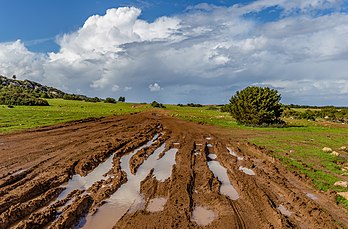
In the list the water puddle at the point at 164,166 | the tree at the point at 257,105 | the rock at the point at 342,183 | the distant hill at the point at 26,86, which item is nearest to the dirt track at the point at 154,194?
the water puddle at the point at 164,166

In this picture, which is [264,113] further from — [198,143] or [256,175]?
[256,175]

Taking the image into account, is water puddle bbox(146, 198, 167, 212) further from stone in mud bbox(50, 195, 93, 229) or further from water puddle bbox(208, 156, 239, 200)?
water puddle bbox(208, 156, 239, 200)

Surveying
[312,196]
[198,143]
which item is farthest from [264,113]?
[312,196]

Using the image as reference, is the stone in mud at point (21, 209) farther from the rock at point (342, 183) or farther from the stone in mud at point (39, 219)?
the rock at point (342, 183)

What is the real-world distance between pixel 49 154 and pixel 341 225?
14.5 metres

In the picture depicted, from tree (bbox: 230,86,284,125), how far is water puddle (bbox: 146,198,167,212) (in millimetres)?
A: 32176

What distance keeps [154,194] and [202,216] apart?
7.80ft

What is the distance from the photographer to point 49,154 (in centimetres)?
1745

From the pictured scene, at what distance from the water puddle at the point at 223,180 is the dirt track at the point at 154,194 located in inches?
1.9

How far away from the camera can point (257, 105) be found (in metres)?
41.4

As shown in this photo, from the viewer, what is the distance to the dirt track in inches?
343

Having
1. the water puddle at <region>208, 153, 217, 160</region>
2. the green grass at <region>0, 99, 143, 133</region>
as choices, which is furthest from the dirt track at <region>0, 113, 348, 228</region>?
the green grass at <region>0, 99, 143, 133</region>

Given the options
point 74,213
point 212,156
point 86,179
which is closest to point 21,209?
point 74,213

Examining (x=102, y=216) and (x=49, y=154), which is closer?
(x=102, y=216)
